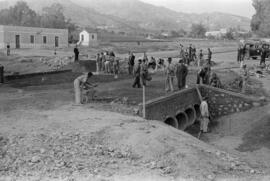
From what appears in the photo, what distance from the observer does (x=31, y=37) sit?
49000 millimetres

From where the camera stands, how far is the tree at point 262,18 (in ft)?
195

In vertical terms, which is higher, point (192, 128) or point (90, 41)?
point (90, 41)

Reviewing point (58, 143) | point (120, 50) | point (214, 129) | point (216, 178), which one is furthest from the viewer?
point (120, 50)

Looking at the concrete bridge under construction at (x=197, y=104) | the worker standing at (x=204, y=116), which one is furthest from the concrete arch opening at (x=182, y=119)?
the worker standing at (x=204, y=116)

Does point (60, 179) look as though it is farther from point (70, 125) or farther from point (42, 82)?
point (42, 82)

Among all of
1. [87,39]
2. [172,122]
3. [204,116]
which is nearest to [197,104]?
[204,116]

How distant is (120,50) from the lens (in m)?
53.8

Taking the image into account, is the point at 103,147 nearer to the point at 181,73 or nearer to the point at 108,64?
the point at 181,73

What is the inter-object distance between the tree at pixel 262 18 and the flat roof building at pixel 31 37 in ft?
99.6

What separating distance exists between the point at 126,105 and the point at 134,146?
13.9ft

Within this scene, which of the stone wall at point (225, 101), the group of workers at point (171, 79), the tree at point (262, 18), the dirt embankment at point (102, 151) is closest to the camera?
the dirt embankment at point (102, 151)

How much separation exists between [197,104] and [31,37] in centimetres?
3387

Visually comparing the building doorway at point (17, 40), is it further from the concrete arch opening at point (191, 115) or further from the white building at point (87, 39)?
the concrete arch opening at point (191, 115)

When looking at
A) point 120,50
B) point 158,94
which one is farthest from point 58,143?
point 120,50
